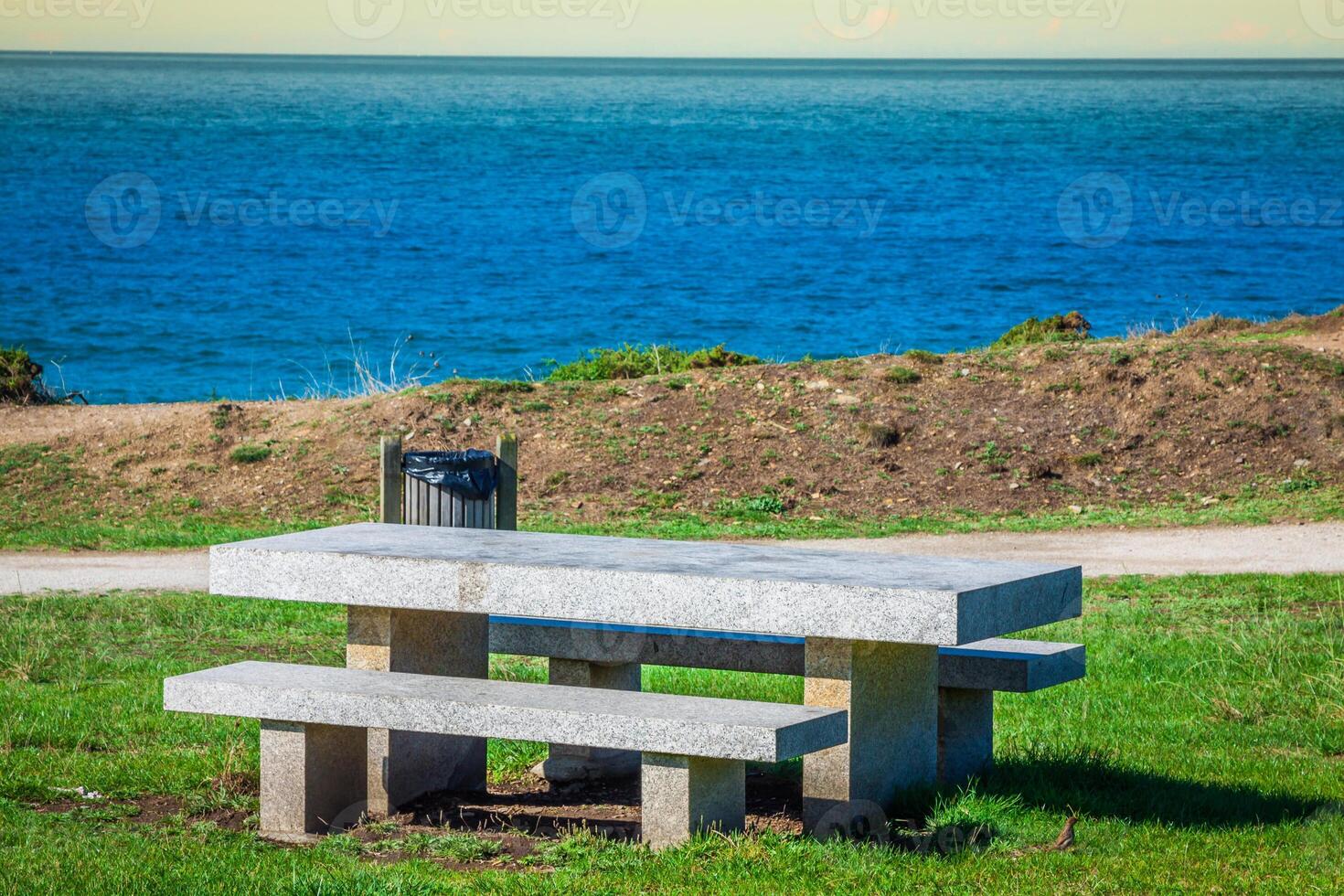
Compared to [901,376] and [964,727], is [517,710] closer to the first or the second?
[964,727]

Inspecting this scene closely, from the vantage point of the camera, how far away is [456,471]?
7277mm

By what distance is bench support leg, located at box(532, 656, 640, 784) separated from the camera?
703 cm

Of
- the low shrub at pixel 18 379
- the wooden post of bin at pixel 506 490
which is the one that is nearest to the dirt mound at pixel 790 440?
the low shrub at pixel 18 379

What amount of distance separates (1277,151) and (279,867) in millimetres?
93480

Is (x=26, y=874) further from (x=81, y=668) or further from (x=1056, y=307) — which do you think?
(x=1056, y=307)

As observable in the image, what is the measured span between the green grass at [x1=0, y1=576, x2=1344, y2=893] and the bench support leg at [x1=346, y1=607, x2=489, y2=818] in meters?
0.51

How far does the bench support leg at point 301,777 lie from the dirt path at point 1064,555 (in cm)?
576

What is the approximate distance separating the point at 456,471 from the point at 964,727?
235 centimetres

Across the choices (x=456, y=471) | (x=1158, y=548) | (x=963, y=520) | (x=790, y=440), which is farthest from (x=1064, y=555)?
(x=456, y=471)

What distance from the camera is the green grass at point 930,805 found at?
5.33 m

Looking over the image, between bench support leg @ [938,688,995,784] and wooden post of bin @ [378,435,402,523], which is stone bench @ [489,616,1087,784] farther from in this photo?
wooden post of bin @ [378,435,402,523]

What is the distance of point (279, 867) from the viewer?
548 cm

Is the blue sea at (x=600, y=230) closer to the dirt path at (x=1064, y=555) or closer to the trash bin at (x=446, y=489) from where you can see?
the dirt path at (x=1064, y=555)

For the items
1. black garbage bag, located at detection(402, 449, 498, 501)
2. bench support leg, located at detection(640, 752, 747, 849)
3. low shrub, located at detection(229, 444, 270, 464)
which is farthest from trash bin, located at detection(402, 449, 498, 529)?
low shrub, located at detection(229, 444, 270, 464)
